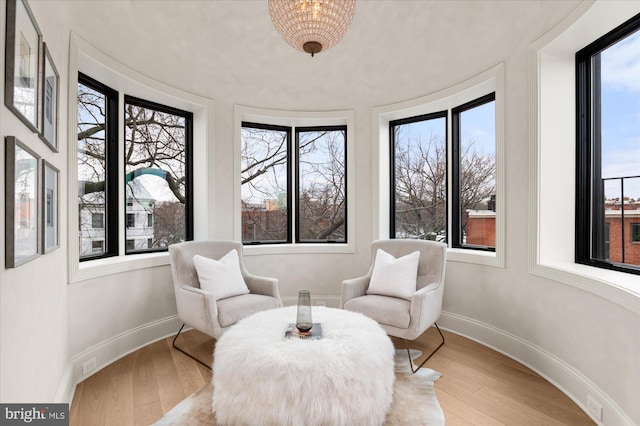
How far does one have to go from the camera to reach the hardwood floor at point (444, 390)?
194cm

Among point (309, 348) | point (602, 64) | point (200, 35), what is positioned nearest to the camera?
point (309, 348)

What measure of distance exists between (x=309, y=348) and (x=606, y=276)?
1799 mm

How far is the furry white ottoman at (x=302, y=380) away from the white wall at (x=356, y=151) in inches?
32.7

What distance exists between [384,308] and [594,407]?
133cm

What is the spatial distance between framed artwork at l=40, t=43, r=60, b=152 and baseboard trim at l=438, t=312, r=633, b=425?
313cm

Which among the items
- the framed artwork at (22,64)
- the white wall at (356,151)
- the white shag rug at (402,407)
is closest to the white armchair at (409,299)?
the white shag rug at (402,407)

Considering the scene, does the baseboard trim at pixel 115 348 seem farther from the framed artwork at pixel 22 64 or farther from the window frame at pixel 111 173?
the framed artwork at pixel 22 64

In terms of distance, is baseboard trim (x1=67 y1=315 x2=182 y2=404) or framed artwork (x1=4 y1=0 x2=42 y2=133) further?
baseboard trim (x1=67 y1=315 x2=182 y2=404)

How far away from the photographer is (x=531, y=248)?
2533 millimetres

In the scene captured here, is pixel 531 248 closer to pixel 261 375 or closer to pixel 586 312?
pixel 586 312

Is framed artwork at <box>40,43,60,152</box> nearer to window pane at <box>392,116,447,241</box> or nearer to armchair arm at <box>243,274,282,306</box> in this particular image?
armchair arm at <box>243,274,282,306</box>

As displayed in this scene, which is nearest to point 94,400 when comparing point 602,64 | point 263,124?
point 263,124

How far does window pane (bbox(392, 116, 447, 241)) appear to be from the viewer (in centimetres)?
365

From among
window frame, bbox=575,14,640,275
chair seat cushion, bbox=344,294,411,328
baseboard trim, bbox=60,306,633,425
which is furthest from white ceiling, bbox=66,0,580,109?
baseboard trim, bbox=60,306,633,425
